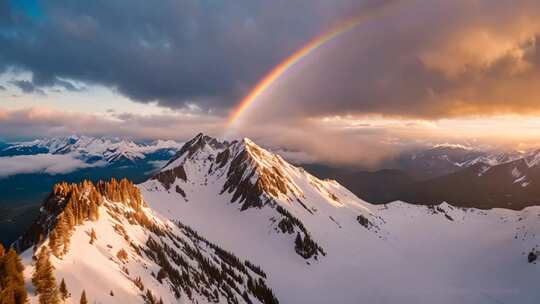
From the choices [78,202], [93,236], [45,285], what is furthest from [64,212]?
[45,285]

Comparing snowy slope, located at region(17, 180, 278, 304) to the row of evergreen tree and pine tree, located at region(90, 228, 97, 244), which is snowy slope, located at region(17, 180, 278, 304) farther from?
pine tree, located at region(90, 228, 97, 244)

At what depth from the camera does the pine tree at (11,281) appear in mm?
45375

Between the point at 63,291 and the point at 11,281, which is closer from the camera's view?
the point at 11,281

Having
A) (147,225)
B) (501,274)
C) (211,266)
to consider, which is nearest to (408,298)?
(501,274)

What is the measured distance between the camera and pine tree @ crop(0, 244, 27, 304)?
45.4 meters

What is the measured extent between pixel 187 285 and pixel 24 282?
182 ft

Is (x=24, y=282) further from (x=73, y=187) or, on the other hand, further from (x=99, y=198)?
(x=99, y=198)

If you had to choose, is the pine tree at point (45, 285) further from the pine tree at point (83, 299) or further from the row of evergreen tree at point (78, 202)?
the row of evergreen tree at point (78, 202)

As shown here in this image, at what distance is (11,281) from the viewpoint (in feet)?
155

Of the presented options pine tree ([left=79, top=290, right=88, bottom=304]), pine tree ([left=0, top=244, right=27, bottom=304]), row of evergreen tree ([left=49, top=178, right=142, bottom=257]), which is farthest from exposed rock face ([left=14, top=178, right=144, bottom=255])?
pine tree ([left=0, top=244, right=27, bottom=304])

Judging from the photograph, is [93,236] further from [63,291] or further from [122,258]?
[63,291]

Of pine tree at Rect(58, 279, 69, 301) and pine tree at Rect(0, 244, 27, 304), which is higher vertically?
pine tree at Rect(0, 244, 27, 304)

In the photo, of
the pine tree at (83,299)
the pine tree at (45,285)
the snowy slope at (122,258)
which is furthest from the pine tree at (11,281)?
the pine tree at (83,299)

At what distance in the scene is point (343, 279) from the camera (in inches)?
7584
